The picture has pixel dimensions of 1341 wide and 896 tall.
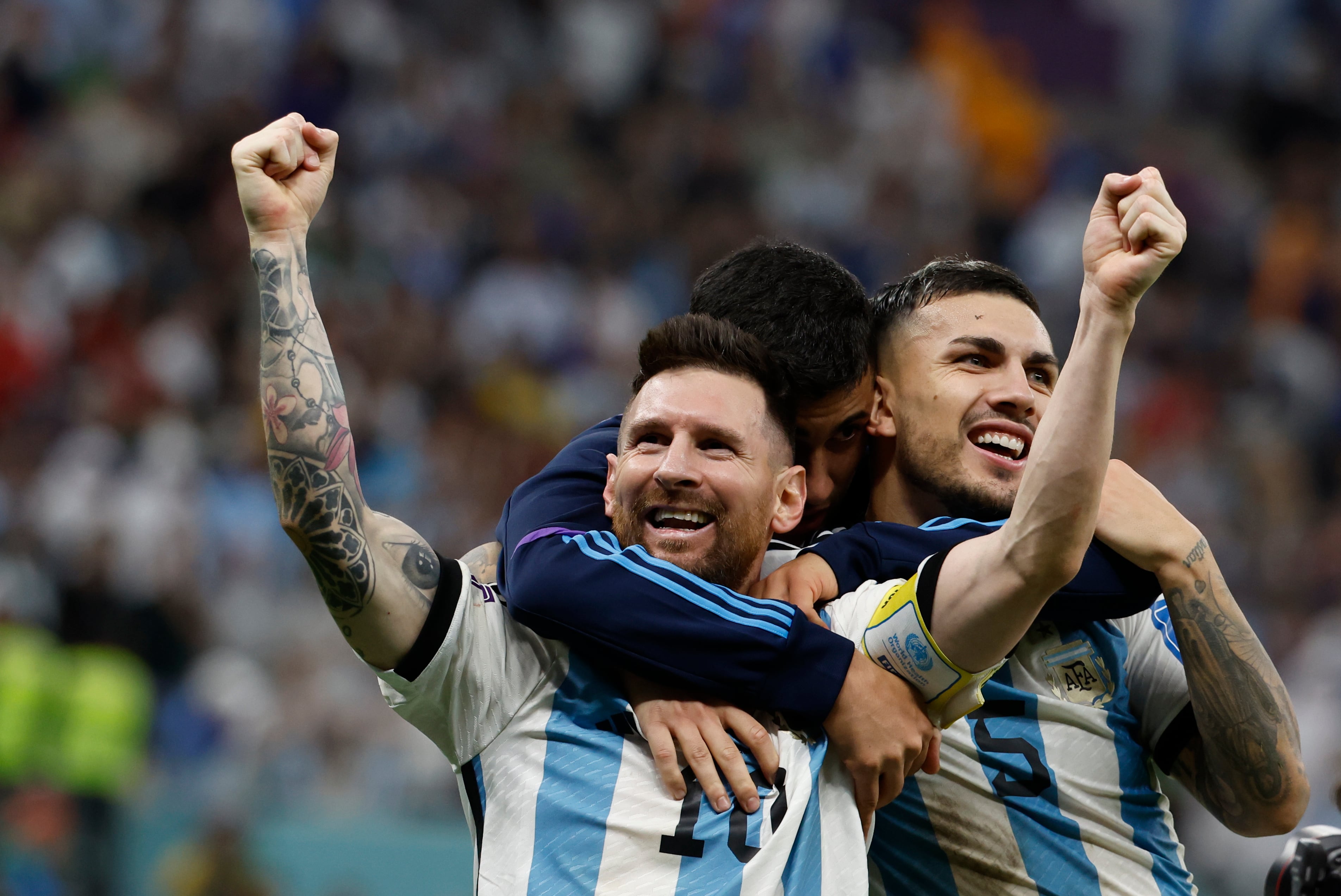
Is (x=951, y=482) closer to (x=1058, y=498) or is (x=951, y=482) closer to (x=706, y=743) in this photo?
(x=1058, y=498)

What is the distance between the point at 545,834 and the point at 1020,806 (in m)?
0.92

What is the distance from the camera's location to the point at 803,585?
2.75m

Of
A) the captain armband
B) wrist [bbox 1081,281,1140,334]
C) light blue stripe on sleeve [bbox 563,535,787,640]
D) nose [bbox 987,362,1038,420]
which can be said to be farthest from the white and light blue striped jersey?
wrist [bbox 1081,281,1140,334]

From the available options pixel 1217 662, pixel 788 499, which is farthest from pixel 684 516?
pixel 1217 662

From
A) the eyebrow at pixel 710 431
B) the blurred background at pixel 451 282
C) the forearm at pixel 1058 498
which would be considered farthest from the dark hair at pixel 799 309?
the blurred background at pixel 451 282

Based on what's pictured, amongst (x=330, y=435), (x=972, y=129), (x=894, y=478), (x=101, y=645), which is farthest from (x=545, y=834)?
(x=972, y=129)

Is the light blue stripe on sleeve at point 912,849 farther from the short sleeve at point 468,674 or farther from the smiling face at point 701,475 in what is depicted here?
the short sleeve at point 468,674

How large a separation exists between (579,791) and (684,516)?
1.77 feet

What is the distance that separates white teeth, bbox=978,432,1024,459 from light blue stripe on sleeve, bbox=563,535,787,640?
84cm

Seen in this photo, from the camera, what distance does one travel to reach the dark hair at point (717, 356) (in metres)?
2.88

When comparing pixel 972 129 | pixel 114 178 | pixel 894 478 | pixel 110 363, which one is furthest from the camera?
pixel 972 129

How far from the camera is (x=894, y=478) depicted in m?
3.29

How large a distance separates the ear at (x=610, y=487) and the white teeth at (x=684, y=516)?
0.12 m

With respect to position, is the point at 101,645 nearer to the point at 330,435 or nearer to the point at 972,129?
the point at 330,435
